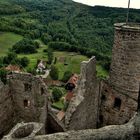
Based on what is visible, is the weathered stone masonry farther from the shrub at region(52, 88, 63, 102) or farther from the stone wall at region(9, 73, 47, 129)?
the shrub at region(52, 88, 63, 102)

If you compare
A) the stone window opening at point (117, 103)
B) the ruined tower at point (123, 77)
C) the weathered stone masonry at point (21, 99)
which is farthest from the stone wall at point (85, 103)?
the weathered stone masonry at point (21, 99)

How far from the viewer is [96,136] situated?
9.12 m

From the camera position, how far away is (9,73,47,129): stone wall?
17.9m

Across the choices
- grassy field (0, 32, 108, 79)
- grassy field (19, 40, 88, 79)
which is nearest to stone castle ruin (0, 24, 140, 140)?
grassy field (0, 32, 108, 79)

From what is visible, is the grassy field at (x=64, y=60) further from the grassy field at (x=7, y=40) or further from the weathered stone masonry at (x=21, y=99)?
the weathered stone masonry at (x=21, y=99)

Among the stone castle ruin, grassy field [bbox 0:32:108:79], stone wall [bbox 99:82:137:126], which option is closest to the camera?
the stone castle ruin

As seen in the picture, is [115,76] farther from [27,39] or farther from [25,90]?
[27,39]

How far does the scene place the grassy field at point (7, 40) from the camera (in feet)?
331

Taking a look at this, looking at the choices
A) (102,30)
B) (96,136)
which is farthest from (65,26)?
(96,136)

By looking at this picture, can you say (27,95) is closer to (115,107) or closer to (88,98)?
(88,98)

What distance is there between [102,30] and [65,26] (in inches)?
1718

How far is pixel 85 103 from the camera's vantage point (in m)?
16.2

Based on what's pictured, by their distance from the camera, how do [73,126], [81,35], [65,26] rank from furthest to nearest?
[65,26], [81,35], [73,126]

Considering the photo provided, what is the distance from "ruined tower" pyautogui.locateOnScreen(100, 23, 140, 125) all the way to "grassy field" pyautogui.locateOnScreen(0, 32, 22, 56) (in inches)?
3250
